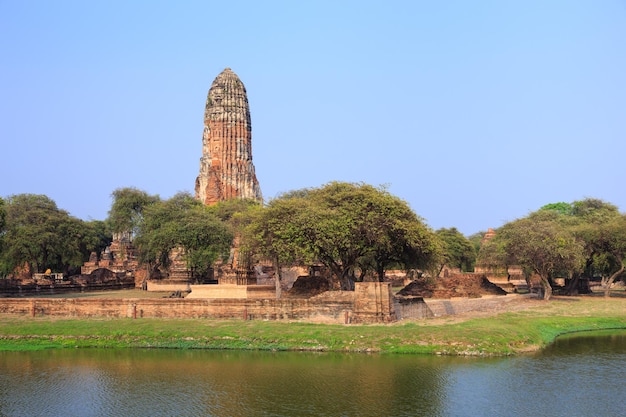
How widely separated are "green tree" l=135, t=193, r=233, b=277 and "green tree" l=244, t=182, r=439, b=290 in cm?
1614

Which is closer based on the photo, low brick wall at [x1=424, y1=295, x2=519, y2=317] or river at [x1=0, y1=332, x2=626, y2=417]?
river at [x1=0, y1=332, x2=626, y2=417]

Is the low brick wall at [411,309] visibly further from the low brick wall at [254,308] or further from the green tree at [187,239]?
the green tree at [187,239]

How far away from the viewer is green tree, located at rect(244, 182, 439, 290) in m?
36.4

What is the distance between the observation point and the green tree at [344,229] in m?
36.4

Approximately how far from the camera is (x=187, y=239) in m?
55.2

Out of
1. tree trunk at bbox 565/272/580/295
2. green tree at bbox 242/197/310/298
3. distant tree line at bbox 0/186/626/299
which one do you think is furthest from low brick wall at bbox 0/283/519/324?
tree trunk at bbox 565/272/580/295

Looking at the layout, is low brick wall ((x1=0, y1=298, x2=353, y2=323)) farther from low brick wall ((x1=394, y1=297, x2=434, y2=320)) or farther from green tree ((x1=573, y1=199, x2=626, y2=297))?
green tree ((x1=573, y1=199, x2=626, y2=297))

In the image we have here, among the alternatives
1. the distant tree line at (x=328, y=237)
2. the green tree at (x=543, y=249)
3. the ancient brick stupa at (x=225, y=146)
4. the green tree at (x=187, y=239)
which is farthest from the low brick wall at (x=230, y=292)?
the ancient brick stupa at (x=225, y=146)

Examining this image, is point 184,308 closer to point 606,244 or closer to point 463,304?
point 463,304

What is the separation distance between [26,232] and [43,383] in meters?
40.5

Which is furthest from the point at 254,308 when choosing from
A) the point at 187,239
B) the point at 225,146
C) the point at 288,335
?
the point at 225,146

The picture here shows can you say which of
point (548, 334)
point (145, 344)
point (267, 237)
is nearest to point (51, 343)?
point (145, 344)

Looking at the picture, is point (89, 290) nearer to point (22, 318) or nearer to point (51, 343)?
point (22, 318)

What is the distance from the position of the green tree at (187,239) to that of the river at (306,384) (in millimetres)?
26314
